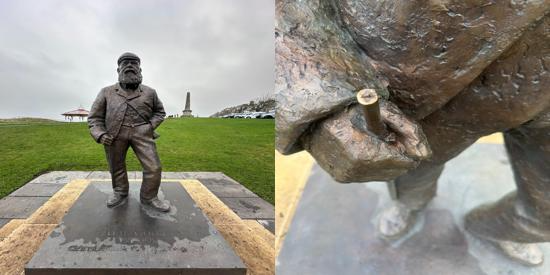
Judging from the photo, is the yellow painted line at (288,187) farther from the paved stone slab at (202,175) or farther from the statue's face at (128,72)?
the paved stone slab at (202,175)

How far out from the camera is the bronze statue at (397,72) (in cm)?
79

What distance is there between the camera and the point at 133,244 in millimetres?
1981

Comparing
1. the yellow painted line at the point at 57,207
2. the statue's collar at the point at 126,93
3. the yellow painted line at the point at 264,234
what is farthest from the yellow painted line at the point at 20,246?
the yellow painted line at the point at 264,234

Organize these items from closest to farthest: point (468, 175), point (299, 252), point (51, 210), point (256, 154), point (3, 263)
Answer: point (299, 252) < point (3, 263) < point (468, 175) < point (51, 210) < point (256, 154)

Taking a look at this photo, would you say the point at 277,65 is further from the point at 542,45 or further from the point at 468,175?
the point at 468,175

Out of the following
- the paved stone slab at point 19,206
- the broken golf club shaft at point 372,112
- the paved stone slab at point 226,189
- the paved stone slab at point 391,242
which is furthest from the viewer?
the paved stone slab at point 226,189

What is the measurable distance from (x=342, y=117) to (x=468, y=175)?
174 centimetres

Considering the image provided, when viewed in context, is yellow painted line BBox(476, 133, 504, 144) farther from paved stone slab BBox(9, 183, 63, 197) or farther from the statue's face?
paved stone slab BBox(9, 183, 63, 197)

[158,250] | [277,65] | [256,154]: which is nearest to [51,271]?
[158,250]

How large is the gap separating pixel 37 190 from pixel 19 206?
1.81 feet

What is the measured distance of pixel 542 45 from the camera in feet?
2.89

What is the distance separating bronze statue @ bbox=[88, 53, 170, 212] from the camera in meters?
2.47

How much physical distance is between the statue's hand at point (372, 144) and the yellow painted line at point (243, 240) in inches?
52.8

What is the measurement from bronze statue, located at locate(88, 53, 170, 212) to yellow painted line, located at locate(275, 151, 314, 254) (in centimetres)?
68
